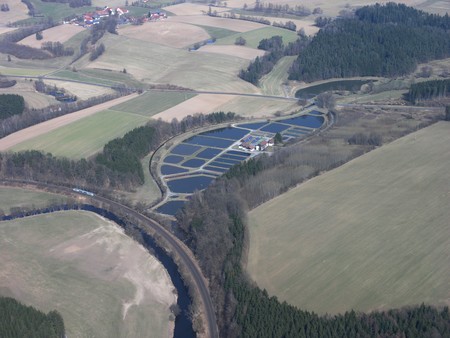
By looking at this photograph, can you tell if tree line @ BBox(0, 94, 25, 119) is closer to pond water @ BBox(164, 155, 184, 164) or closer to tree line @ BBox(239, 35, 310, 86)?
pond water @ BBox(164, 155, 184, 164)

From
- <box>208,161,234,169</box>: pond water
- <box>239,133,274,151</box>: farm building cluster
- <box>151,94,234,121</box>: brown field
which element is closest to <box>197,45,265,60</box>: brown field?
<box>151,94,234,121</box>: brown field

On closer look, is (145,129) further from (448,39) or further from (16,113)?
(448,39)

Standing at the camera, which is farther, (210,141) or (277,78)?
(277,78)

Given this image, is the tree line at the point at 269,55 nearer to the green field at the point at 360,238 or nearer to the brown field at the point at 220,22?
Answer: the brown field at the point at 220,22

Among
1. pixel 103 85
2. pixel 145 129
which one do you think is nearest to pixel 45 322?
pixel 145 129

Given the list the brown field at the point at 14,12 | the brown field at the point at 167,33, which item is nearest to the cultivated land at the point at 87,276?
the brown field at the point at 167,33

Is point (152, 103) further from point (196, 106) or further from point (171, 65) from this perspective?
point (171, 65)

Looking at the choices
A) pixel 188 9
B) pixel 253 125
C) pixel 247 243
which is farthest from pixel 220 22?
pixel 247 243
